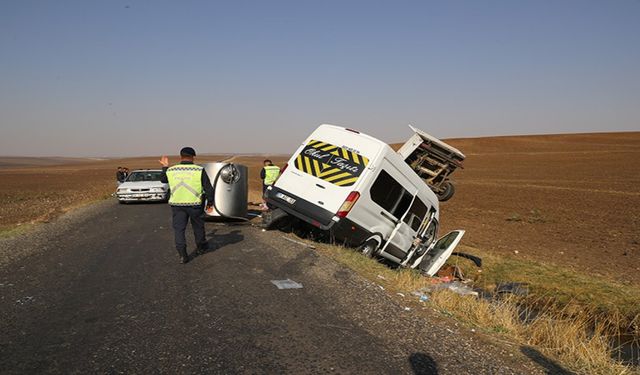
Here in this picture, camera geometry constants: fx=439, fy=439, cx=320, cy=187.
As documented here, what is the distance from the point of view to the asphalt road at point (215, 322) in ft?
11.8

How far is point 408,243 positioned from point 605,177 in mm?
32663

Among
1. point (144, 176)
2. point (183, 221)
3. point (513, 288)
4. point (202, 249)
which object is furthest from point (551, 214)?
point (144, 176)

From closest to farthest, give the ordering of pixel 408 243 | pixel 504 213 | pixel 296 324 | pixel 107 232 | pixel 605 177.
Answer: pixel 296 324
pixel 408 243
pixel 107 232
pixel 504 213
pixel 605 177

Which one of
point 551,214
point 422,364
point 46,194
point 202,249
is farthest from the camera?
point 46,194

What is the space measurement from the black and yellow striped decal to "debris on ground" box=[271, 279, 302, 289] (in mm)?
2817

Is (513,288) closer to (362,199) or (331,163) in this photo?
(362,199)

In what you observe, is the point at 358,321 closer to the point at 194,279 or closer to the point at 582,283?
the point at 194,279

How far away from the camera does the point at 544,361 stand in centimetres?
393

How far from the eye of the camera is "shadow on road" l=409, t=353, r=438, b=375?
140 inches

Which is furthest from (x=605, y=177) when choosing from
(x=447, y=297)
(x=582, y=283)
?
(x=447, y=297)

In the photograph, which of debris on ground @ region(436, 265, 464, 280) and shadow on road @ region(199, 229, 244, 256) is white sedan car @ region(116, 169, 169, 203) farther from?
debris on ground @ region(436, 265, 464, 280)

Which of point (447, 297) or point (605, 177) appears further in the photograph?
point (605, 177)

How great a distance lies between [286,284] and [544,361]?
10.3 feet

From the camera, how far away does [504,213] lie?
18312 millimetres
